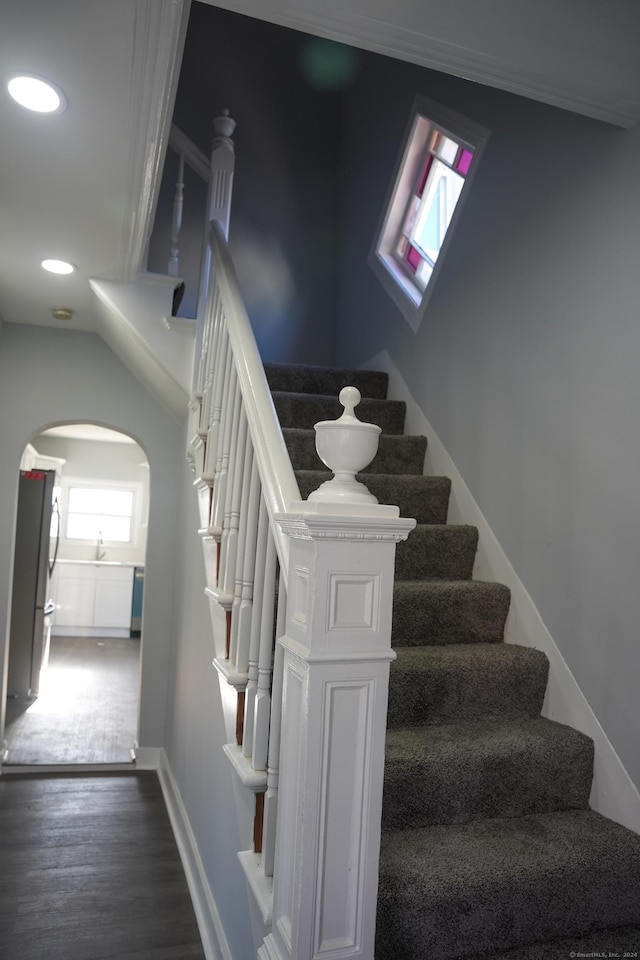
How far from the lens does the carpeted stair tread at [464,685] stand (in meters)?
1.96

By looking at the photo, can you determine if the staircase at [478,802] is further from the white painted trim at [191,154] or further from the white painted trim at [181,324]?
the white painted trim at [191,154]

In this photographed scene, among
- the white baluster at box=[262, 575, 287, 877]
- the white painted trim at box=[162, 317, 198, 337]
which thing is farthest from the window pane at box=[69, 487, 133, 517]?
the white baluster at box=[262, 575, 287, 877]

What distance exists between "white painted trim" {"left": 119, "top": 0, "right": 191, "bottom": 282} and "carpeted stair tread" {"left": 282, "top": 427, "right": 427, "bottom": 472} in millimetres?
1005

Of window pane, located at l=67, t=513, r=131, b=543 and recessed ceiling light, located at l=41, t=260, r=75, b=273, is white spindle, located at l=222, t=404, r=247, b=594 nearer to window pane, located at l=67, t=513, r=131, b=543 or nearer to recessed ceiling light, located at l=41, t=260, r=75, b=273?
recessed ceiling light, located at l=41, t=260, r=75, b=273

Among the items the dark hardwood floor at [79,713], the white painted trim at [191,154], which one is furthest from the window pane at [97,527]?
the white painted trim at [191,154]

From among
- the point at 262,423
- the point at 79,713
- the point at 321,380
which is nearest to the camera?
the point at 262,423

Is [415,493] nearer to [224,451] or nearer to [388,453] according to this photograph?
[388,453]

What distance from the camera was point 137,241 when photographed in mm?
2619

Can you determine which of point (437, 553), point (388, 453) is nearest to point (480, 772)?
point (437, 553)

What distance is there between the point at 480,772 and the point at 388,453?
4.91ft

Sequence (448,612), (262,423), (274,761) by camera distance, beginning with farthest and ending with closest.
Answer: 1. (448,612)
2. (262,423)
3. (274,761)

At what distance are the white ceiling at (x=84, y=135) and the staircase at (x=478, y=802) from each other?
3.84ft

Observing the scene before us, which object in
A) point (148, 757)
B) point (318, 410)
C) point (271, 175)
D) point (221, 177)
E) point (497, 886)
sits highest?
point (271, 175)

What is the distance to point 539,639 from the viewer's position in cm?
220
